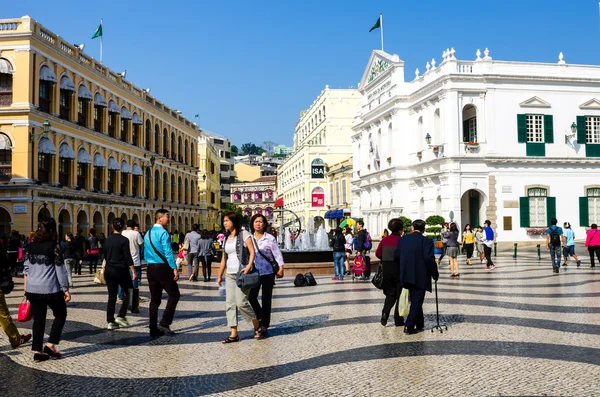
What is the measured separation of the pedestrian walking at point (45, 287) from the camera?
304 inches

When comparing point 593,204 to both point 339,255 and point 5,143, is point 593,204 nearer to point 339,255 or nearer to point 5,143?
point 339,255

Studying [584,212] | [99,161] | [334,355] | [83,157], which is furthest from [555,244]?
[99,161]

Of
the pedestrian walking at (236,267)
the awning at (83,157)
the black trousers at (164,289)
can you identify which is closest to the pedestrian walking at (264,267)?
the pedestrian walking at (236,267)

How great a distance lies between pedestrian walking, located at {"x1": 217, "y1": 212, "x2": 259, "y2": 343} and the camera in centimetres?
878

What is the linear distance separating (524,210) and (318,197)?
37.2 metres

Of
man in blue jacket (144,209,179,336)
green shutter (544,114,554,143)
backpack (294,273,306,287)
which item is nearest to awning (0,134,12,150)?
backpack (294,273,306,287)

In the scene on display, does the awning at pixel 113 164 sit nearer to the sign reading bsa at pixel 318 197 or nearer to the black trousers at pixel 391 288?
the sign reading bsa at pixel 318 197

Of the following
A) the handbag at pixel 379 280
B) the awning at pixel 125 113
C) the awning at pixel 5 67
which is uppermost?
the awning at pixel 125 113

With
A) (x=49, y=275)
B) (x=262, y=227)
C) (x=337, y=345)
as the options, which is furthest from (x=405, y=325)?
(x=49, y=275)

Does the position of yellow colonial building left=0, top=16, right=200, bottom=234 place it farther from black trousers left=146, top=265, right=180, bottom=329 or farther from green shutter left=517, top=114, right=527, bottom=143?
green shutter left=517, top=114, right=527, bottom=143

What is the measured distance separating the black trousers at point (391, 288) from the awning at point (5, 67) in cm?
2649

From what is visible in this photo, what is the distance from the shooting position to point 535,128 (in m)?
37.9

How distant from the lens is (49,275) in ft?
25.6

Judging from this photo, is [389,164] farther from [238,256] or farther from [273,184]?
[273,184]
